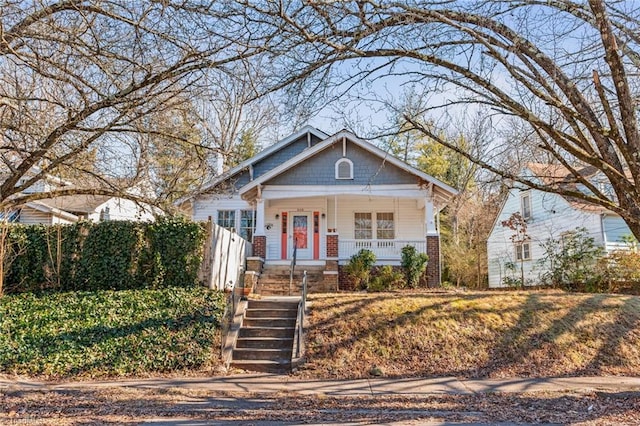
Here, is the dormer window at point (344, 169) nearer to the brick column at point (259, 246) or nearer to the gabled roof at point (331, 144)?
the gabled roof at point (331, 144)

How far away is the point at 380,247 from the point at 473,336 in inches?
292

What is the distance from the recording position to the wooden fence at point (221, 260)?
1215 centimetres

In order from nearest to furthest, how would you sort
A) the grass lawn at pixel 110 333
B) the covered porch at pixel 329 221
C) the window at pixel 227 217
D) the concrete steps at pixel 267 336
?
the grass lawn at pixel 110 333, the concrete steps at pixel 267 336, the covered porch at pixel 329 221, the window at pixel 227 217

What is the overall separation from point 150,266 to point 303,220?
7.93m

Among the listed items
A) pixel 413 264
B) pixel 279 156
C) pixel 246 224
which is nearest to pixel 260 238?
pixel 246 224

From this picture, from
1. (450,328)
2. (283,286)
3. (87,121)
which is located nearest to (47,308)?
(87,121)

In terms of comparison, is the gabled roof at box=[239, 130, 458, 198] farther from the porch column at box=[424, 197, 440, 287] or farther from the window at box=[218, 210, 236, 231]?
the window at box=[218, 210, 236, 231]

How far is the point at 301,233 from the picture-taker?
752 inches

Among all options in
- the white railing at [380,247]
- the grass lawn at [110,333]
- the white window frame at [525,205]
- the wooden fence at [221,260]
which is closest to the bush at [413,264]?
the white railing at [380,247]

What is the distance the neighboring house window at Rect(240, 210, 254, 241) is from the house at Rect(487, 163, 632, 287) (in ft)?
33.2

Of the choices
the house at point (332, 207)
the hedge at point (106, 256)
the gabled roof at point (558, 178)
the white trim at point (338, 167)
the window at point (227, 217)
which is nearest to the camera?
the gabled roof at point (558, 178)

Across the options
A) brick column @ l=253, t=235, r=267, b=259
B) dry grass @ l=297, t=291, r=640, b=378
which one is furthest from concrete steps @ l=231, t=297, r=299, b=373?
brick column @ l=253, t=235, r=267, b=259

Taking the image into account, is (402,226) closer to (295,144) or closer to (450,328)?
(295,144)

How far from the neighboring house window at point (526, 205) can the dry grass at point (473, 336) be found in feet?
37.0
